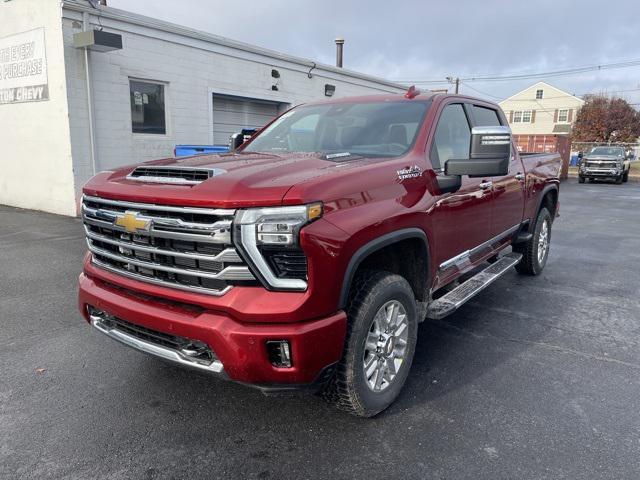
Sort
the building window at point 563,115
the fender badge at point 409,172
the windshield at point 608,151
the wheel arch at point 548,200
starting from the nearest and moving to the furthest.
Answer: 1. the fender badge at point 409,172
2. the wheel arch at point 548,200
3. the windshield at point 608,151
4. the building window at point 563,115

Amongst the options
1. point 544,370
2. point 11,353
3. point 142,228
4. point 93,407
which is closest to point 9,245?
point 11,353

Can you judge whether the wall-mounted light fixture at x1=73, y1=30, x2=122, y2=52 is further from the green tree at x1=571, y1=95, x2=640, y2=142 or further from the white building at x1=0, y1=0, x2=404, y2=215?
the green tree at x1=571, y1=95, x2=640, y2=142

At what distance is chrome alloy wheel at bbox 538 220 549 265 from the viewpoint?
238 inches

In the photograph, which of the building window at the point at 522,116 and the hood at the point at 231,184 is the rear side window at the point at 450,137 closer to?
the hood at the point at 231,184

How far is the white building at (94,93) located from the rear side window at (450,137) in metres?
7.05

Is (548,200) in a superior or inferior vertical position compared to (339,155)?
inferior

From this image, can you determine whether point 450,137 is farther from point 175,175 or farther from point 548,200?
point 548,200

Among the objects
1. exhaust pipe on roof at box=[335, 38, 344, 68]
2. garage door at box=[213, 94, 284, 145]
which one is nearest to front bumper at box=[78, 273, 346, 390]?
garage door at box=[213, 94, 284, 145]

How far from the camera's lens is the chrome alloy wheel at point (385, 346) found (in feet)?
9.32

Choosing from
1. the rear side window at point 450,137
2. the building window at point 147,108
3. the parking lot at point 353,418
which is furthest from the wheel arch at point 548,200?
the building window at point 147,108

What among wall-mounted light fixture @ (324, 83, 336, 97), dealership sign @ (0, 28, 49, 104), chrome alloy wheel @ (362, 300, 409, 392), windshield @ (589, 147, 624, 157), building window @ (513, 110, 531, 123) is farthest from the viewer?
building window @ (513, 110, 531, 123)

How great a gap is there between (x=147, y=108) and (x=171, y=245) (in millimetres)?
8846

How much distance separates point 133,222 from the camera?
2623mm

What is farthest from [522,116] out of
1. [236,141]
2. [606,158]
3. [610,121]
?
[236,141]
